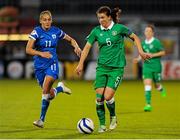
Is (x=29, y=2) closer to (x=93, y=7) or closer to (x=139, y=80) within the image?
(x=93, y=7)

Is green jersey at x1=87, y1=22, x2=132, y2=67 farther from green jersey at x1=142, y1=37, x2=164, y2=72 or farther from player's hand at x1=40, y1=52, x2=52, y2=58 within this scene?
green jersey at x1=142, y1=37, x2=164, y2=72

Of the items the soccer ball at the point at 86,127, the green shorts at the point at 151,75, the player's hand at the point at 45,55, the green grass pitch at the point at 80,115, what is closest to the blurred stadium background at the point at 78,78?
the green grass pitch at the point at 80,115

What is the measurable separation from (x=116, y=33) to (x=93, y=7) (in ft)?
104

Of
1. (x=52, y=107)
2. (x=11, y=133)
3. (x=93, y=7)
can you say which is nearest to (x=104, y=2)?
(x=93, y=7)

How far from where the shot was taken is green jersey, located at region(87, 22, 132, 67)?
1127 cm

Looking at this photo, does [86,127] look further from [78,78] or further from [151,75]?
[78,78]

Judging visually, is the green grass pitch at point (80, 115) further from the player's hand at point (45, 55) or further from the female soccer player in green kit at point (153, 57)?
the player's hand at point (45, 55)

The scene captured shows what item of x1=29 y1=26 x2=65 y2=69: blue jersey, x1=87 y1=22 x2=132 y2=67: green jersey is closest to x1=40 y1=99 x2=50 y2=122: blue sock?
x1=29 y1=26 x2=65 y2=69: blue jersey

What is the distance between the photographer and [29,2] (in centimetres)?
4144

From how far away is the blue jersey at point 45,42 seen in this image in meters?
12.1

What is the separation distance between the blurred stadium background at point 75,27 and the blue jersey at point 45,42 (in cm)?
1913

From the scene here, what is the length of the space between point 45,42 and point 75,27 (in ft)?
103

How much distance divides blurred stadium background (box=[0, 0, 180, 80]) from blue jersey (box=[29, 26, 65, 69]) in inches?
753

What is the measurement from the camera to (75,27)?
43.4 meters
